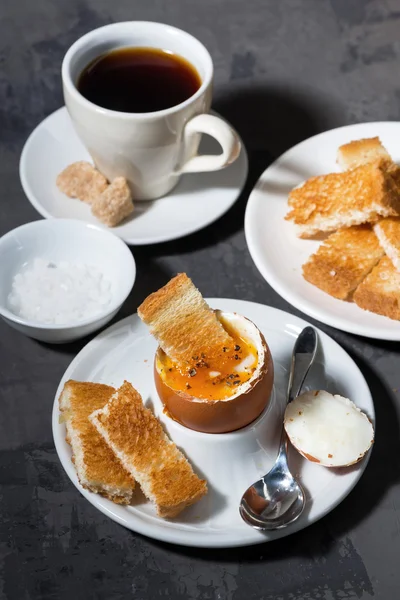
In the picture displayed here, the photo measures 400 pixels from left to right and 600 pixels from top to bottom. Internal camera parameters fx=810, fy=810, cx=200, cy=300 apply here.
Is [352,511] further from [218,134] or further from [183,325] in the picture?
[218,134]

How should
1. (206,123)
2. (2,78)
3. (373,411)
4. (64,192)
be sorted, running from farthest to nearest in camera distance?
1. (2,78)
2. (64,192)
3. (206,123)
4. (373,411)

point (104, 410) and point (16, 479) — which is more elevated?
point (104, 410)

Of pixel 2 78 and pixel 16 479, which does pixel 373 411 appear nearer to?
pixel 16 479

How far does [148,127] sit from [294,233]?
0.43 m

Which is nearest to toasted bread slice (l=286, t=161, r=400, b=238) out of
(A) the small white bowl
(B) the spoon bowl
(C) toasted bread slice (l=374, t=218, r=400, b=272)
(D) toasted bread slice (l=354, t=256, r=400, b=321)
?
(C) toasted bread slice (l=374, t=218, r=400, b=272)

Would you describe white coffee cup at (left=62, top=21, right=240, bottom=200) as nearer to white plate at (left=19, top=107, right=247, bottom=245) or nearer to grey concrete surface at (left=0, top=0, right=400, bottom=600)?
white plate at (left=19, top=107, right=247, bottom=245)

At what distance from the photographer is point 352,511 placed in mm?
1498

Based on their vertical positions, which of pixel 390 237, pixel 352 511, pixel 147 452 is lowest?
pixel 352 511

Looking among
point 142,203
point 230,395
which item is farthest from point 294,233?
point 230,395

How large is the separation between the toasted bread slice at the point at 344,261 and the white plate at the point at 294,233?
3 centimetres

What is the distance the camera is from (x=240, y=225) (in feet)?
6.66

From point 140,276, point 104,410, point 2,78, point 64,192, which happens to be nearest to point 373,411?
point 104,410

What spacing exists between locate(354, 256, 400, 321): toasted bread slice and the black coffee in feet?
2.05

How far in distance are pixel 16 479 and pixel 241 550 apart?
1.48 feet
